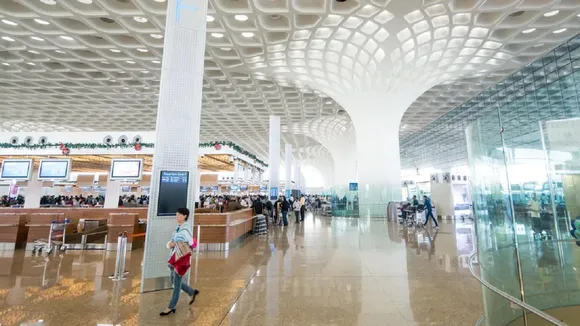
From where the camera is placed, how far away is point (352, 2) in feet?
37.0

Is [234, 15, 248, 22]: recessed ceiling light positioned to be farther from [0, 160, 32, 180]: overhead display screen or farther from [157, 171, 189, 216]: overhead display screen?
Answer: [0, 160, 32, 180]: overhead display screen

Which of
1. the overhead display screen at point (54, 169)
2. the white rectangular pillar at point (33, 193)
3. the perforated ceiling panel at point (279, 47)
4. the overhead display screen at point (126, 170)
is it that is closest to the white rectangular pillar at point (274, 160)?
the perforated ceiling panel at point (279, 47)

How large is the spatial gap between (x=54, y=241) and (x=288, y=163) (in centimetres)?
2229

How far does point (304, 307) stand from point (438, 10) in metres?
13.4

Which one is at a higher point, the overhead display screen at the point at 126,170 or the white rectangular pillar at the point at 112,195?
the overhead display screen at the point at 126,170

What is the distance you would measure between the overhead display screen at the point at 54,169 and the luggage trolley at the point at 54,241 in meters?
2.64

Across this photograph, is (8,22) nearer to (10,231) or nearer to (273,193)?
(10,231)

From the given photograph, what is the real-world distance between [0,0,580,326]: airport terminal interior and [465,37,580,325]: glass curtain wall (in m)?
0.03

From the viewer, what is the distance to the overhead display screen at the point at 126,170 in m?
9.98

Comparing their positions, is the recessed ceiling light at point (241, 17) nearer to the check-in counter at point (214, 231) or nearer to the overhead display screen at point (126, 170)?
the overhead display screen at point (126, 170)

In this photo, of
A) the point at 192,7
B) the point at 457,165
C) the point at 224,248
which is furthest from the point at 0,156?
the point at 457,165

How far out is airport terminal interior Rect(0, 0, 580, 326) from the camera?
3906 mm

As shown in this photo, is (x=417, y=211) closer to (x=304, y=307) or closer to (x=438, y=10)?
(x=438, y=10)

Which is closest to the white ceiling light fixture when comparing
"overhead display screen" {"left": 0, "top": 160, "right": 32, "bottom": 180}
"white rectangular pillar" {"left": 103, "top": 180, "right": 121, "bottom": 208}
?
"white rectangular pillar" {"left": 103, "top": 180, "right": 121, "bottom": 208}
